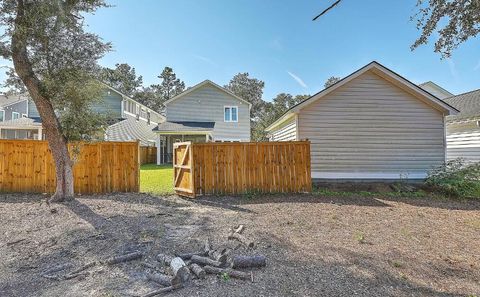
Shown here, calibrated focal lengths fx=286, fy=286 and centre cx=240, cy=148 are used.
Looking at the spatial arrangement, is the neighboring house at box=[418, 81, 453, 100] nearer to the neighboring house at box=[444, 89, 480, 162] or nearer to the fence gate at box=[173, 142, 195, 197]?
the neighboring house at box=[444, 89, 480, 162]

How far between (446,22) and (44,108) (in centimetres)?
1038

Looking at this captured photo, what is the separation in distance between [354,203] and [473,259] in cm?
385

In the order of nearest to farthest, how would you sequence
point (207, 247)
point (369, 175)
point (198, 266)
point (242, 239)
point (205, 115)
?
point (198, 266) → point (207, 247) → point (242, 239) → point (369, 175) → point (205, 115)

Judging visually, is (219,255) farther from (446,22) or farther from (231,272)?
(446,22)

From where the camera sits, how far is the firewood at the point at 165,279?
3.33 m

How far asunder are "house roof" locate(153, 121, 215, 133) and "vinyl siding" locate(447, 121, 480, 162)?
50.3 feet

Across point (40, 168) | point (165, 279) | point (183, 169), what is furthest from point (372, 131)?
point (40, 168)

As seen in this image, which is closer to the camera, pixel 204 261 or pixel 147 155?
pixel 204 261

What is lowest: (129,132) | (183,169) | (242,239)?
(242,239)

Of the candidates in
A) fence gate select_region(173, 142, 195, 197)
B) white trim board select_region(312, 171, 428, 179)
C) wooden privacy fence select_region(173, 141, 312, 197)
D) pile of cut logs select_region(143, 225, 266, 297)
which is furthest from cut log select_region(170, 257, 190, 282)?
white trim board select_region(312, 171, 428, 179)

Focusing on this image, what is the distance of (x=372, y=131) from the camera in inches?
440

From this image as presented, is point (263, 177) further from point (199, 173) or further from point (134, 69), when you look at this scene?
point (134, 69)

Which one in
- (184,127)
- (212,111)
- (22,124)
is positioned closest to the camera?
(184,127)

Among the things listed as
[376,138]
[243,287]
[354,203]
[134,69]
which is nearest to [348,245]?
[243,287]
